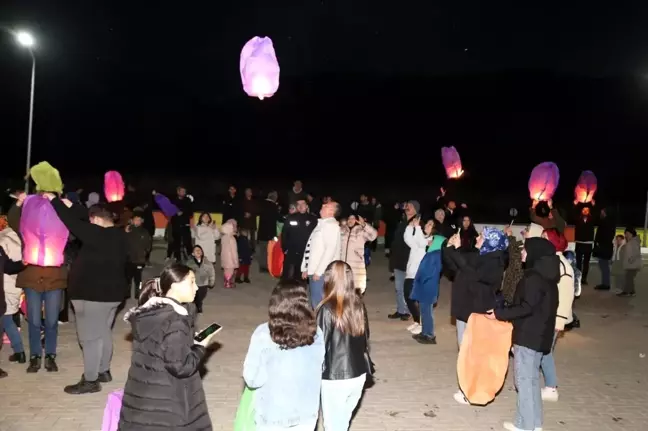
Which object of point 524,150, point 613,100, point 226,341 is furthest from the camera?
point 613,100

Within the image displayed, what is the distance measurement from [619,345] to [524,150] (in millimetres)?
27588

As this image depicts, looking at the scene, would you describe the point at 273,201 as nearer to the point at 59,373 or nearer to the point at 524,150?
the point at 59,373

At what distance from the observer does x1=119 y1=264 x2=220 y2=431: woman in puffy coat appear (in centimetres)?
346

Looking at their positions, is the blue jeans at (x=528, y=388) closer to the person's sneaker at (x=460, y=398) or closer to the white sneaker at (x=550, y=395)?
the person's sneaker at (x=460, y=398)

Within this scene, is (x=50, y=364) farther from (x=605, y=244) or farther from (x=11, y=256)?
(x=605, y=244)

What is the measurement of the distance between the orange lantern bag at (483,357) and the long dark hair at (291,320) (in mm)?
2697

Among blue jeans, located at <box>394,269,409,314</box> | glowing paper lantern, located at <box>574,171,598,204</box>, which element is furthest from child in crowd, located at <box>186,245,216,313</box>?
glowing paper lantern, located at <box>574,171,598,204</box>

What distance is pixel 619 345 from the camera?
9000 mm

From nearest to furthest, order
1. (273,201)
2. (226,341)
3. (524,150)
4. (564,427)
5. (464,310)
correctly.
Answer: (564,427)
(464,310)
(226,341)
(273,201)
(524,150)

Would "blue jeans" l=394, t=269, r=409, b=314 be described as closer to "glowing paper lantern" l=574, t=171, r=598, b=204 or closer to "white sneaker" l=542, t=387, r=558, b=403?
"white sneaker" l=542, t=387, r=558, b=403

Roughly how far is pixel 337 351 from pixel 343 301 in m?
0.34

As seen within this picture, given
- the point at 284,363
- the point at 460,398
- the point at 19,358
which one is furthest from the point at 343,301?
the point at 19,358

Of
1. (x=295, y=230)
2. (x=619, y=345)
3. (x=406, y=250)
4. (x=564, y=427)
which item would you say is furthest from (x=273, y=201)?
(x=564, y=427)

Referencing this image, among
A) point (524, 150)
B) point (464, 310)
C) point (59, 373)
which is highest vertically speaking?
point (524, 150)
